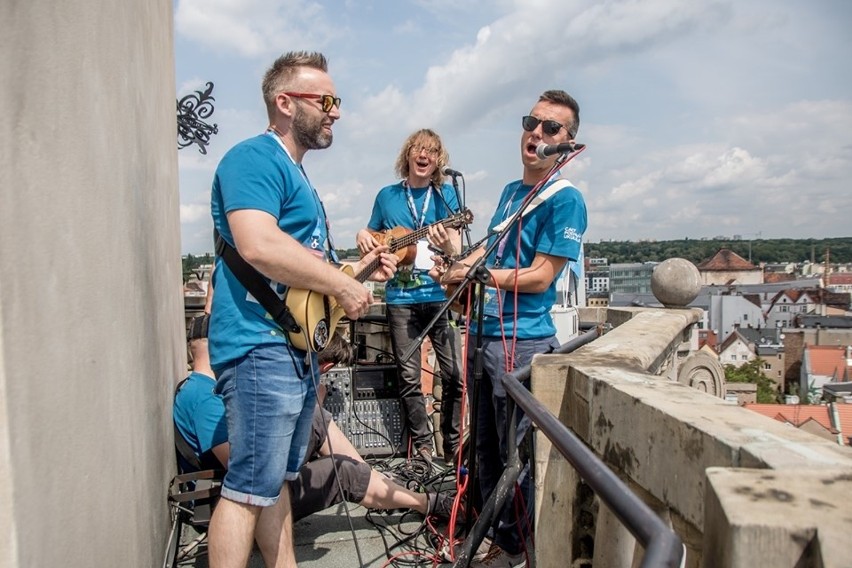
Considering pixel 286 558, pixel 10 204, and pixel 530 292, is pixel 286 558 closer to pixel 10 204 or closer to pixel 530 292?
pixel 530 292

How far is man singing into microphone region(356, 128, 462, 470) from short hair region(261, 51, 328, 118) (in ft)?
6.08

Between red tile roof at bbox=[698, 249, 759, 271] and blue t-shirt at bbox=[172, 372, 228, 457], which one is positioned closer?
blue t-shirt at bbox=[172, 372, 228, 457]

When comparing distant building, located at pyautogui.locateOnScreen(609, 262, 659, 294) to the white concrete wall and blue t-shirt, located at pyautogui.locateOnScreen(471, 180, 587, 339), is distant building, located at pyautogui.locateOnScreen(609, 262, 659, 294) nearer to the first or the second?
blue t-shirt, located at pyautogui.locateOnScreen(471, 180, 587, 339)

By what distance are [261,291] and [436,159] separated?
2.47 m

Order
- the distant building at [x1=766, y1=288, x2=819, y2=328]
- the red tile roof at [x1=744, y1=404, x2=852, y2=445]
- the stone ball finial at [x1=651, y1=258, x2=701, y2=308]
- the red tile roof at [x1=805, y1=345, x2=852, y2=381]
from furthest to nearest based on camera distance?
1. the distant building at [x1=766, y1=288, x2=819, y2=328]
2. the red tile roof at [x1=805, y1=345, x2=852, y2=381]
3. the red tile roof at [x1=744, y1=404, x2=852, y2=445]
4. the stone ball finial at [x1=651, y1=258, x2=701, y2=308]

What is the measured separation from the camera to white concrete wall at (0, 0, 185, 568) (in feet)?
3.74

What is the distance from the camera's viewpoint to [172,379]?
10.9ft

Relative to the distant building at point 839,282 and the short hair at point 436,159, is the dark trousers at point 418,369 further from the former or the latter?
the distant building at point 839,282

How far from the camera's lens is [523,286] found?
294 cm

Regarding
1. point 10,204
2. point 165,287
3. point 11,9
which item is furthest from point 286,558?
point 11,9

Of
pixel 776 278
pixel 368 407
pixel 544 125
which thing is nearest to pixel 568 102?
pixel 544 125

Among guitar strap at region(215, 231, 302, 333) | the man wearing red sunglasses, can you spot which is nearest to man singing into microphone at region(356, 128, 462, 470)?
the man wearing red sunglasses

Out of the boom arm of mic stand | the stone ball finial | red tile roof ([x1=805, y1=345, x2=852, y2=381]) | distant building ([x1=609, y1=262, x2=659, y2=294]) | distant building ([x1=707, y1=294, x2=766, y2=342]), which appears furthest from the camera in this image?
distant building ([x1=609, y1=262, x2=659, y2=294])

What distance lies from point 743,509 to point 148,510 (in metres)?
2.09
